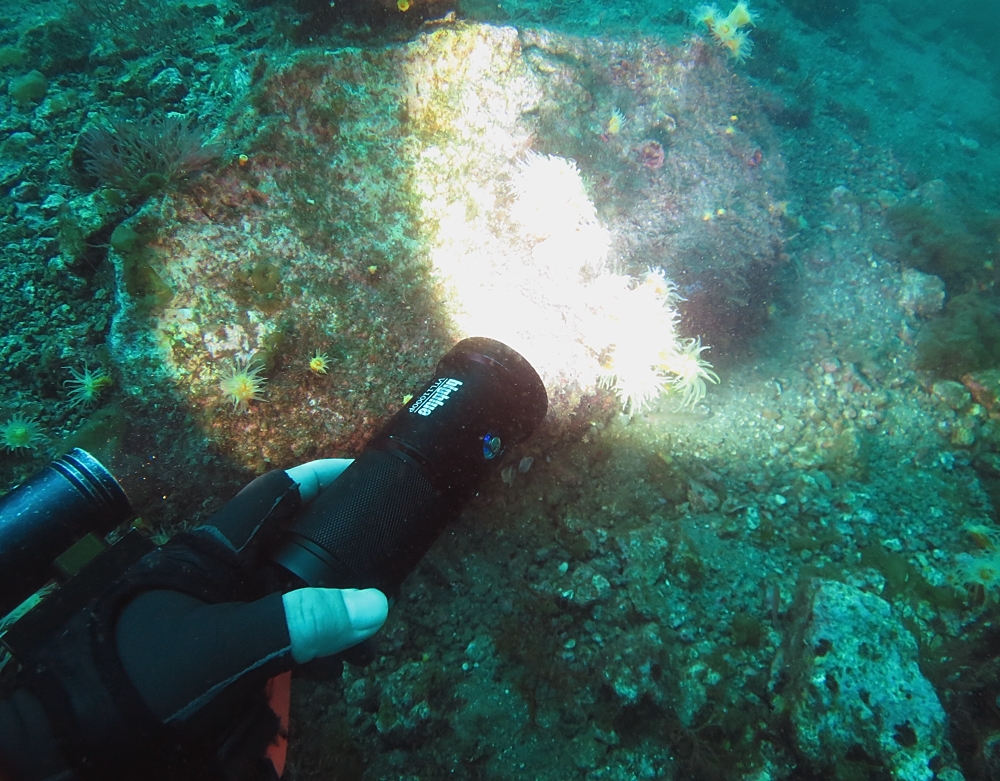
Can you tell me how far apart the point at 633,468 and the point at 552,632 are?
1.20 m

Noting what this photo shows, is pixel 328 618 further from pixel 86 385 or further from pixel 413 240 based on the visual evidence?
pixel 413 240

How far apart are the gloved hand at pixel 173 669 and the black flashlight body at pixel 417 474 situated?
0.29 m

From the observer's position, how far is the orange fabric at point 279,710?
5.94 ft

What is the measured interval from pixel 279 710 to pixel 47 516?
1101mm

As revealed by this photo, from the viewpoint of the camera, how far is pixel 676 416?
12.2 ft

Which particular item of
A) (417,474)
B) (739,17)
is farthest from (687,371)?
(739,17)

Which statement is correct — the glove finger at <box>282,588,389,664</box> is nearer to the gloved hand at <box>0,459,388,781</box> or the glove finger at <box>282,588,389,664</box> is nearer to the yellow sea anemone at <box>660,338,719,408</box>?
the gloved hand at <box>0,459,388,781</box>

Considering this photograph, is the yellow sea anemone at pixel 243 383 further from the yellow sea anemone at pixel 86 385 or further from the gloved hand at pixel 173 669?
the gloved hand at pixel 173 669

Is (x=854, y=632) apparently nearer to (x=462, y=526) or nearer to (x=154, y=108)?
(x=462, y=526)

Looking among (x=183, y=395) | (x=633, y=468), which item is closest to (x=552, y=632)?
(x=633, y=468)

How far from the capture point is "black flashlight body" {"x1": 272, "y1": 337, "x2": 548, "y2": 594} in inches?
78.2

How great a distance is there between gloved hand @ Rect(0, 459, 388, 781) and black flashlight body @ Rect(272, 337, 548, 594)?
29cm

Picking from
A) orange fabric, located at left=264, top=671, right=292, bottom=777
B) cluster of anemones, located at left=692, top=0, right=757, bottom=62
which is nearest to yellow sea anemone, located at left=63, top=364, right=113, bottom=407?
orange fabric, located at left=264, top=671, right=292, bottom=777

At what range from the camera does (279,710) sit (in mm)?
1854
